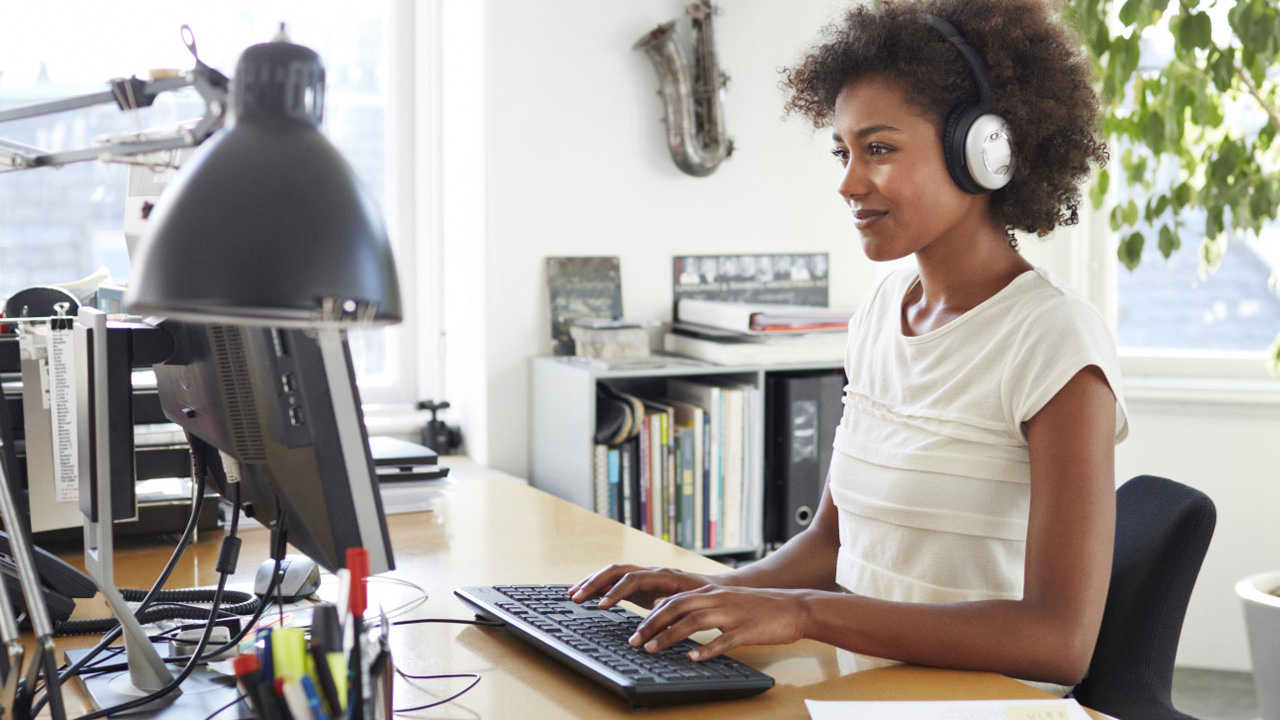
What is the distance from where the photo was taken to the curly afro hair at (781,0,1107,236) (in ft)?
4.29

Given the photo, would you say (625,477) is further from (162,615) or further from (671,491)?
(162,615)

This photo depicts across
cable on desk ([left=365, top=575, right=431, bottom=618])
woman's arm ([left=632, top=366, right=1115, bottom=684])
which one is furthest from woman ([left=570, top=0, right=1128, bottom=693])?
cable on desk ([left=365, top=575, right=431, bottom=618])

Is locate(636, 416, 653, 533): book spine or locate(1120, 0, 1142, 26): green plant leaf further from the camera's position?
locate(636, 416, 653, 533): book spine

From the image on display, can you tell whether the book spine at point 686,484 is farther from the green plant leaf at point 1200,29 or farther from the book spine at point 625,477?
the green plant leaf at point 1200,29

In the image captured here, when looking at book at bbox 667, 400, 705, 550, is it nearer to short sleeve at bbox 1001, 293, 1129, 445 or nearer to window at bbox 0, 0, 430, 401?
window at bbox 0, 0, 430, 401

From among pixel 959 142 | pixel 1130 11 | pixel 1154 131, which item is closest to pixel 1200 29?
pixel 1130 11

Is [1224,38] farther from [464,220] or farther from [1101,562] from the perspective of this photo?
[1101,562]

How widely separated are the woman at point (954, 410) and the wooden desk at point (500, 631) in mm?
52

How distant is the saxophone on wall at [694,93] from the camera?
2533 mm

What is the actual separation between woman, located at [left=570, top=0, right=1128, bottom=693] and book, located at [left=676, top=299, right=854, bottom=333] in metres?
0.93

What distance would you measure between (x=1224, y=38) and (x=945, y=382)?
2043 mm

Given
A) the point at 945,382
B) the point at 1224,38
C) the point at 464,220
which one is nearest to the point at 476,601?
the point at 945,382

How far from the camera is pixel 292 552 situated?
5.28ft

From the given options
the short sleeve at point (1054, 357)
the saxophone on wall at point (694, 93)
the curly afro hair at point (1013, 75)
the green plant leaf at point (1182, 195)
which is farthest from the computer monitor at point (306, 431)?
the green plant leaf at point (1182, 195)
